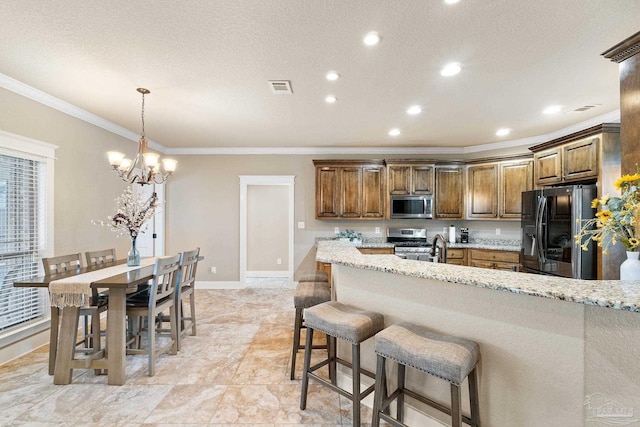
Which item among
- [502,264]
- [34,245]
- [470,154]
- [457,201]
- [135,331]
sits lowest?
[135,331]

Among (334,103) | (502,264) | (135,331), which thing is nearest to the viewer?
(135,331)

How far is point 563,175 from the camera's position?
11.4ft

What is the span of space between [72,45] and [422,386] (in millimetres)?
3399

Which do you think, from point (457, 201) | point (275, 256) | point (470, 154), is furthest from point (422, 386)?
point (275, 256)

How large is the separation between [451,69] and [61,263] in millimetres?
3990

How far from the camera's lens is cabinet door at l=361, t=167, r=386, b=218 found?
492 centimetres

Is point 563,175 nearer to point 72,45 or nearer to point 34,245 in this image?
point 72,45

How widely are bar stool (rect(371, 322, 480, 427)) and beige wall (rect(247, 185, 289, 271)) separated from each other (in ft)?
16.5

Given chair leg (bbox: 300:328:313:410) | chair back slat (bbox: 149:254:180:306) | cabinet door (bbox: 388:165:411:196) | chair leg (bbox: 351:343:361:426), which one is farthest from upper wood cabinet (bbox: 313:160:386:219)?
chair leg (bbox: 351:343:361:426)

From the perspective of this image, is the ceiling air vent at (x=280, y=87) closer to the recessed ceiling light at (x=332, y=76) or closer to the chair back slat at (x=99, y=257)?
the recessed ceiling light at (x=332, y=76)

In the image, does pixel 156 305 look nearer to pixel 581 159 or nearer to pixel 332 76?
pixel 332 76

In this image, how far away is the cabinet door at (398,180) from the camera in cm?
487

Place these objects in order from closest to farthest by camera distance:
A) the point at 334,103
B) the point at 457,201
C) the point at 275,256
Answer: the point at 334,103 < the point at 457,201 < the point at 275,256

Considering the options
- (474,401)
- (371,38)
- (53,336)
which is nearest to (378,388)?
(474,401)
